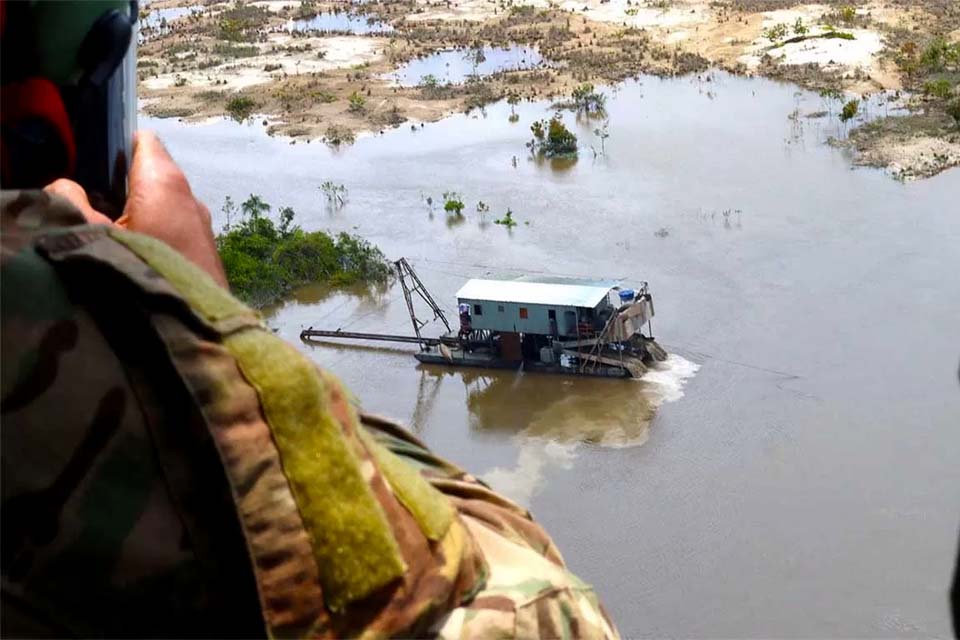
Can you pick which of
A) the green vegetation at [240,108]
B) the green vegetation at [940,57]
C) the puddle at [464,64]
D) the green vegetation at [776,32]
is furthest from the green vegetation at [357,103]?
the green vegetation at [940,57]

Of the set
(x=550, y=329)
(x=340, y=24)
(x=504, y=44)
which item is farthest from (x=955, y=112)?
(x=340, y=24)

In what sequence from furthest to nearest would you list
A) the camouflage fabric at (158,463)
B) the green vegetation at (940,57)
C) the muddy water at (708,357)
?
the green vegetation at (940,57) → the muddy water at (708,357) → the camouflage fabric at (158,463)

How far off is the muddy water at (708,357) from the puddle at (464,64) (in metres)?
3.35

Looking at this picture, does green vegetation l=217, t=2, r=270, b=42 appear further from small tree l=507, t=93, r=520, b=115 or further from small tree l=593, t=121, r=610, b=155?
small tree l=593, t=121, r=610, b=155

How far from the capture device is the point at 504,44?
2580cm

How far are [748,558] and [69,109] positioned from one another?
8.83m

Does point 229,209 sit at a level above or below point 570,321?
above

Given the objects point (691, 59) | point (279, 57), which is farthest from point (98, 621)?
point (279, 57)

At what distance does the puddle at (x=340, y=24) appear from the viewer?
27.8 m

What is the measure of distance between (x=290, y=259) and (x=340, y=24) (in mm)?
14169

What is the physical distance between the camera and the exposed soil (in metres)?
21.7

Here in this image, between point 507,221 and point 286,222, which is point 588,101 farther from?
point 286,222

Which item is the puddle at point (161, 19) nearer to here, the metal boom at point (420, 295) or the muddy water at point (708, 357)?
the muddy water at point (708, 357)

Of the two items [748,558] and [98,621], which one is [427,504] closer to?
[98,621]
